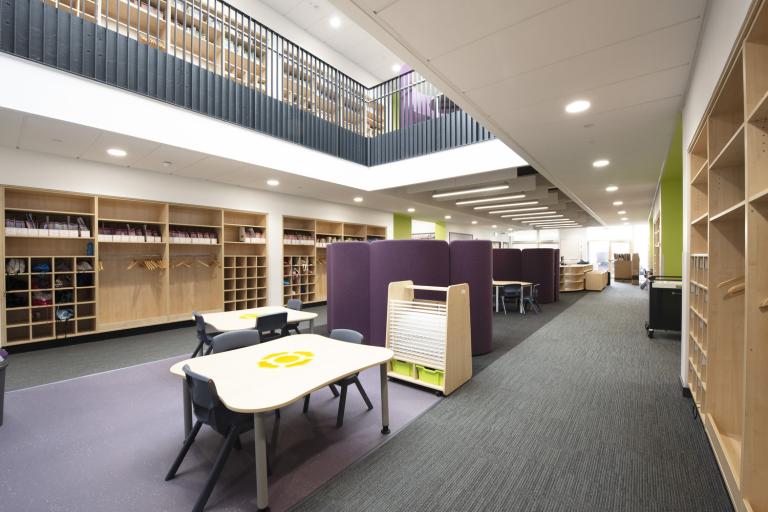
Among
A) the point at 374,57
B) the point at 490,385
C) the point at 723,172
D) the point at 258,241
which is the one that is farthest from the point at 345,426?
the point at 374,57

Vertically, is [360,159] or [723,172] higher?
[360,159]

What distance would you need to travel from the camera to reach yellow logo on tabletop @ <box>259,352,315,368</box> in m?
2.56

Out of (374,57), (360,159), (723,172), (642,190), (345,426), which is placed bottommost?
(345,426)

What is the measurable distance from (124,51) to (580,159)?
703 cm

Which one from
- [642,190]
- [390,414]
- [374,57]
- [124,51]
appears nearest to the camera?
[390,414]

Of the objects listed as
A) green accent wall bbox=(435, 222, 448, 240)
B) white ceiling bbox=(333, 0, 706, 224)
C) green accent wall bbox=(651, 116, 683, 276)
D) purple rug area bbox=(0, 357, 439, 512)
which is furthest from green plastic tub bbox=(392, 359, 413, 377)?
green accent wall bbox=(435, 222, 448, 240)

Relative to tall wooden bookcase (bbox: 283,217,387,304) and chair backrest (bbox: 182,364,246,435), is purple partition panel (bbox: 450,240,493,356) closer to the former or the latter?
chair backrest (bbox: 182,364,246,435)

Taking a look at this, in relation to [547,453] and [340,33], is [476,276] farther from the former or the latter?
[340,33]

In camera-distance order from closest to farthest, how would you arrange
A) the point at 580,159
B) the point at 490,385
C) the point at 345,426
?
1. the point at 345,426
2. the point at 490,385
3. the point at 580,159

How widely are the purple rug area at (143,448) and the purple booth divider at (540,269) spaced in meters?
7.61

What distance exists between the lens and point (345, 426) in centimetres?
304

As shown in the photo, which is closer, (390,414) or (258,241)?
(390,414)

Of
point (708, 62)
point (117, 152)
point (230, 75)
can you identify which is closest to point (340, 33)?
point (230, 75)

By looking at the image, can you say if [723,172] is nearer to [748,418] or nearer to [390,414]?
[748,418]
